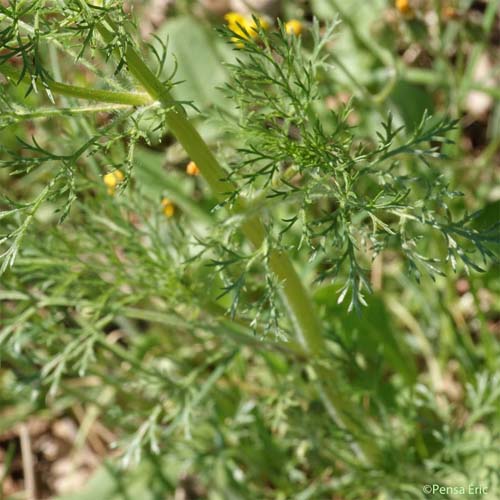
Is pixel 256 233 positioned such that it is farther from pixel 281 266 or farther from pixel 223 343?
pixel 223 343

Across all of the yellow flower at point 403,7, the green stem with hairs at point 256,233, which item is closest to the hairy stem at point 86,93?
the green stem with hairs at point 256,233

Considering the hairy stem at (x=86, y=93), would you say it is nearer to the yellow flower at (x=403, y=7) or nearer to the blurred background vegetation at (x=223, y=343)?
the blurred background vegetation at (x=223, y=343)

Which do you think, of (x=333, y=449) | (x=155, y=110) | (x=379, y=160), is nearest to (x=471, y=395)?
(x=333, y=449)

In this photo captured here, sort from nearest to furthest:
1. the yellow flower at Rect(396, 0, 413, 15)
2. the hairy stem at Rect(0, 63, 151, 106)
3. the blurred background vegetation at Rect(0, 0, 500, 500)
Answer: the hairy stem at Rect(0, 63, 151, 106) → the blurred background vegetation at Rect(0, 0, 500, 500) → the yellow flower at Rect(396, 0, 413, 15)

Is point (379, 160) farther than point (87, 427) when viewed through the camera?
No

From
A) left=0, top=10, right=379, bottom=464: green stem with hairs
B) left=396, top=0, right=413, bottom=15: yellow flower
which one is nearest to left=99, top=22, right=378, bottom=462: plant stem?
left=0, top=10, right=379, bottom=464: green stem with hairs

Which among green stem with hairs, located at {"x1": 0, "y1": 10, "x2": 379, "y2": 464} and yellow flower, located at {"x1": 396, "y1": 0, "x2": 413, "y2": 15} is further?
yellow flower, located at {"x1": 396, "y1": 0, "x2": 413, "y2": 15}

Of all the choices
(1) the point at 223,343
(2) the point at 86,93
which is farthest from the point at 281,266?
(2) the point at 86,93

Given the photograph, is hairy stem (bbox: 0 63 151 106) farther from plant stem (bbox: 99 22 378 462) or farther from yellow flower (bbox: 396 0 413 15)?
yellow flower (bbox: 396 0 413 15)

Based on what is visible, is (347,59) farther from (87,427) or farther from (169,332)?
(87,427)
